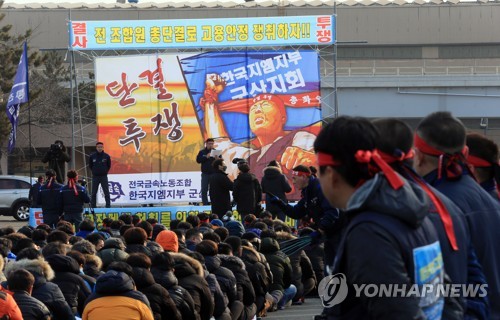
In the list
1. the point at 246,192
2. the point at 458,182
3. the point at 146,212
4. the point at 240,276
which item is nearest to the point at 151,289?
the point at 240,276

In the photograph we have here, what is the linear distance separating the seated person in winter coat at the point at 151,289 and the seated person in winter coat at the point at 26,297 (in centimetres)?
84

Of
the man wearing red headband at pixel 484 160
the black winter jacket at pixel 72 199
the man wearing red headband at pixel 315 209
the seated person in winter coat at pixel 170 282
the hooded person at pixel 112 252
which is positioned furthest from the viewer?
the black winter jacket at pixel 72 199

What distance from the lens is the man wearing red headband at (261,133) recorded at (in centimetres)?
2386

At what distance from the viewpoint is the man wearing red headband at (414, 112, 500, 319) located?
449cm

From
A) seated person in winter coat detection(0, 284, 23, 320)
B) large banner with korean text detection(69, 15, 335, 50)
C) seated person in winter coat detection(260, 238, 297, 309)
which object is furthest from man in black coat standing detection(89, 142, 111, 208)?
seated person in winter coat detection(0, 284, 23, 320)

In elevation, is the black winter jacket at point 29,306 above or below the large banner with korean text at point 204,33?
below

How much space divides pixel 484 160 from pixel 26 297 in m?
3.90

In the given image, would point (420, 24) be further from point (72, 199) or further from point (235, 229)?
point (235, 229)

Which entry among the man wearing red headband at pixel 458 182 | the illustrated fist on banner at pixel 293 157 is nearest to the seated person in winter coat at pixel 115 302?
the man wearing red headband at pixel 458 182

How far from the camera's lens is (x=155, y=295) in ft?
28.0

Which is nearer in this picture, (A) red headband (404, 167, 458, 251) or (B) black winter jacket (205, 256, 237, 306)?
(A) red headband (404, 167, 458, 251)

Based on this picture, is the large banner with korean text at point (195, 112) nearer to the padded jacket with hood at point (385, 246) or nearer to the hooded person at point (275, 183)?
the hooded person at point (275, 183)

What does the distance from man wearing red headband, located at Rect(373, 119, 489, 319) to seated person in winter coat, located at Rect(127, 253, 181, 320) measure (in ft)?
15.3

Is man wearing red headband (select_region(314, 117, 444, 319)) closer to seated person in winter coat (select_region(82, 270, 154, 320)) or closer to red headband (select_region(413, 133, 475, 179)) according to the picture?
red headband (select_region(413, 133, 475, 179))
